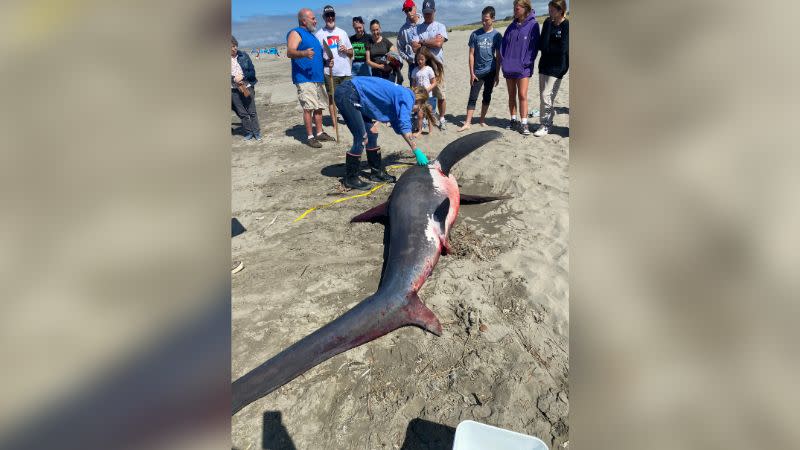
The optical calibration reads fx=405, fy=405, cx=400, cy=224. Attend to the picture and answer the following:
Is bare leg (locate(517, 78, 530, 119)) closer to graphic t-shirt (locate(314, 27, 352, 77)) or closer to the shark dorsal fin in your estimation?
the shark dorsal fin

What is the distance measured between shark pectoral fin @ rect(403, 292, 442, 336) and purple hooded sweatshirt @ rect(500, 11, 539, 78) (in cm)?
601

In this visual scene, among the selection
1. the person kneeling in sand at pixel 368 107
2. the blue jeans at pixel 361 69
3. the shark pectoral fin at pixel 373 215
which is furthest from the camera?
the blue jeans at pixel 361 69

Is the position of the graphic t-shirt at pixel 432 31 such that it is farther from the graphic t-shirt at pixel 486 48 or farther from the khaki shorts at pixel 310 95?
the khaki shorts at pixel 310 95

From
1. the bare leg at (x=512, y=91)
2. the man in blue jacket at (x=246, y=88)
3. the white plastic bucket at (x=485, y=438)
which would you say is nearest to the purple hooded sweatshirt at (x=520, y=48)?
the bare leg at (x=512, y=91)

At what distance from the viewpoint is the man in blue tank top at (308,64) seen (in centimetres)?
795

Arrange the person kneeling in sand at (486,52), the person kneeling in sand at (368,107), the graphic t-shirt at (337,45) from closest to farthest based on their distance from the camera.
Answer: the person kneeling in sand at (368,107) < the person kneeling in sand at (486,52) < the graphic t-shirt at (337,45)

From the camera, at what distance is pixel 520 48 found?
794cm

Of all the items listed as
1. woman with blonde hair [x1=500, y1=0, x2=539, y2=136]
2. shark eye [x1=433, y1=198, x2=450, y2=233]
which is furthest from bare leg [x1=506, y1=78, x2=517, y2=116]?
shark eye [x1=433, y1=198, x2=450, y2=233]

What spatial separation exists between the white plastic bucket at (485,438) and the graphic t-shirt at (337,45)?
330 inches
